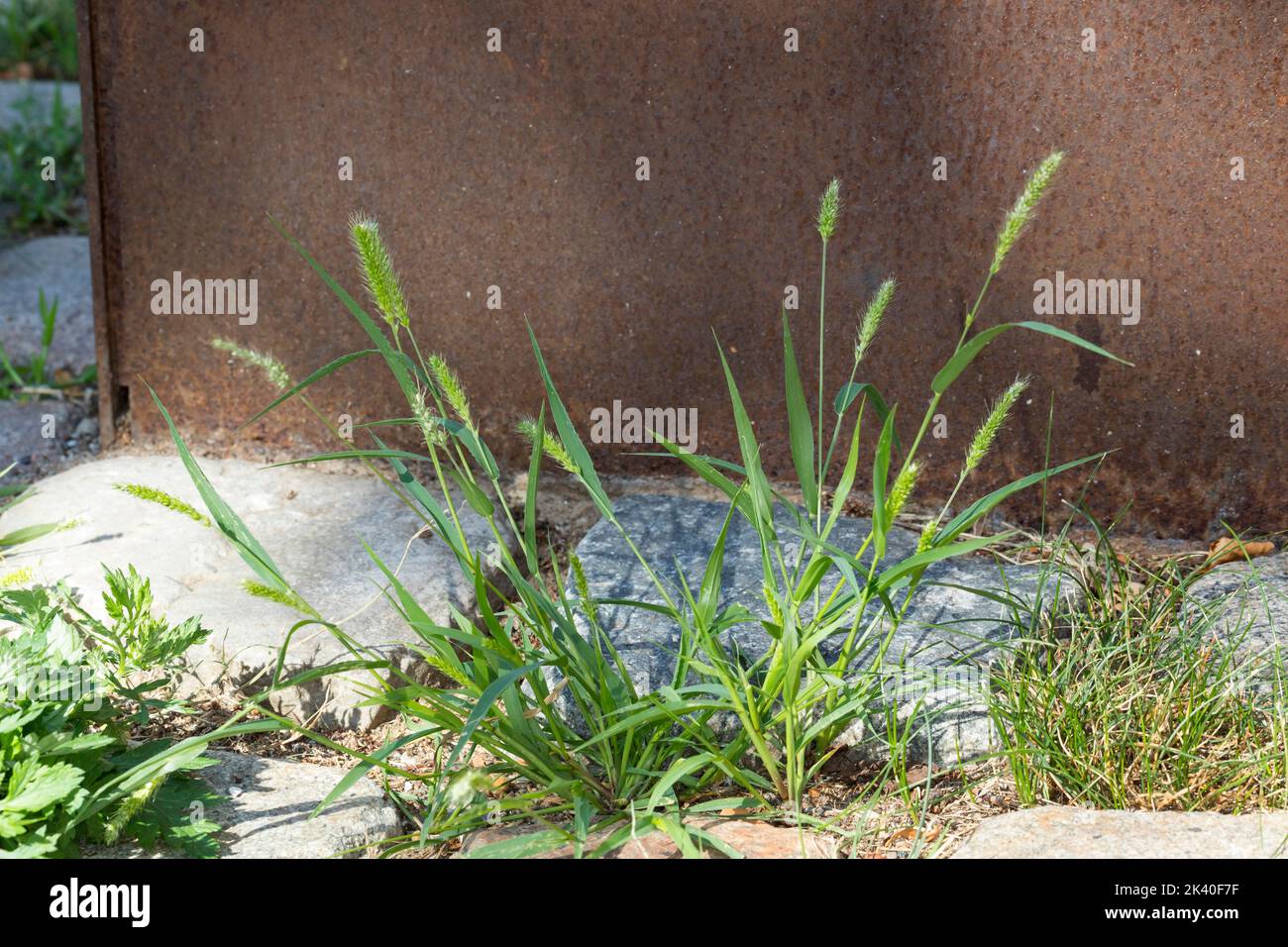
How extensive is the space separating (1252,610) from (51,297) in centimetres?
351

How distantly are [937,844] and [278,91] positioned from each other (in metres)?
2.03

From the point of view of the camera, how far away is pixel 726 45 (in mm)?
2330

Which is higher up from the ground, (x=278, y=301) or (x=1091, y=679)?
(x=278, y=301)

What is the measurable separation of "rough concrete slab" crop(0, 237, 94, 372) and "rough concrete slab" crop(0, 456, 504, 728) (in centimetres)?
101

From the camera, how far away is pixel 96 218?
2.62 meters

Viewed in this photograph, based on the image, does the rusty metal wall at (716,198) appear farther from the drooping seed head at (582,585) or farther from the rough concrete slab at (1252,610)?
the drooping seed head at (582,585)

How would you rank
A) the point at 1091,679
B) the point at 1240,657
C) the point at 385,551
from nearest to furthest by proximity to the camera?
the point at 1091,679 < the point at 1240,657 < the point at 385,551

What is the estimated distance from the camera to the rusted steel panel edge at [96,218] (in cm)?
255
